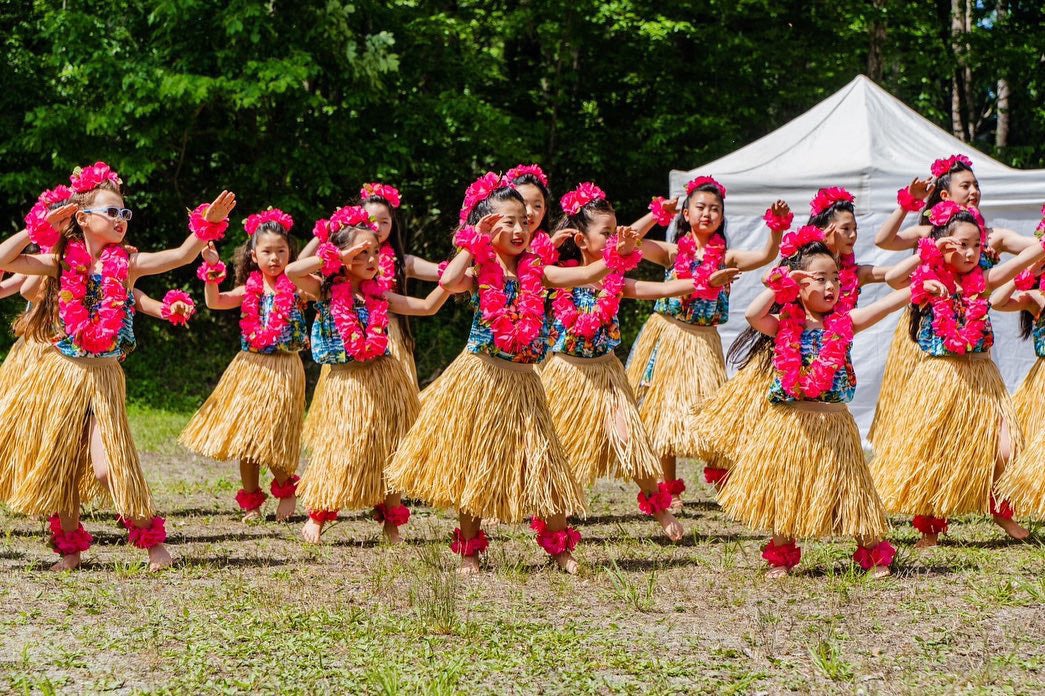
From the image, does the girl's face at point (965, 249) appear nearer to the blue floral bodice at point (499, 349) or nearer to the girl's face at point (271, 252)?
the blue floral bodice at point (499, 349)

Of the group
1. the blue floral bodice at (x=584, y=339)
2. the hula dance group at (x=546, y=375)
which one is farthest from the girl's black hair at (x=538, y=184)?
the blue floral bodice at (x=584, y=339)

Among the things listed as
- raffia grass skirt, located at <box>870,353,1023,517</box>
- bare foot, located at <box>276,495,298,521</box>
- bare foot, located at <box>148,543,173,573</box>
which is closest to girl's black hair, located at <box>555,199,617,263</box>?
raffia grass skirt, located at <box>870,353,1023,517</box>

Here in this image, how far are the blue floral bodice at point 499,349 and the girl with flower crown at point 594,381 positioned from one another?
0.60 m

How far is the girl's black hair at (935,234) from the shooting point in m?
5.12

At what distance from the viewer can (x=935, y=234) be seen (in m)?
5.17

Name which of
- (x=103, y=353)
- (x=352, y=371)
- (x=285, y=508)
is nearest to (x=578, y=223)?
(x=352, y=371)

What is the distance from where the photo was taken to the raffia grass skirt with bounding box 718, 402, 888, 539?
4426 mm

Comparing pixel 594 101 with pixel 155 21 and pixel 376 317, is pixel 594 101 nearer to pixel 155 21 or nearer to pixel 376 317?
pixel 155 21

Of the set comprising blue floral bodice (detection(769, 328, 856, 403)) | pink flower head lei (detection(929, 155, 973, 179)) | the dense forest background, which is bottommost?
blue floral bodice (detection(769, 328, 856, 403))

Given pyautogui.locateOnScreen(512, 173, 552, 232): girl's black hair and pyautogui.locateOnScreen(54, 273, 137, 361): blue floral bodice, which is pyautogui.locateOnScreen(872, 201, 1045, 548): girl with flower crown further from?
pyautogui.locateOnScreen(54, 273, 137, 361): blue floral bodice

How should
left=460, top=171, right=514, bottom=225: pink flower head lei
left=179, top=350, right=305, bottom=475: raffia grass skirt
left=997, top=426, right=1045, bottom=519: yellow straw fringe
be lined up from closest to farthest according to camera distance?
1. left=460, top=171, right=514, bottom=225: pink flower head lei
2. left=997, top=426, right=1045, bottom=519: yellow straw fringe
3. left=179, top=350, right=305, bottom=475: raffia grass skirt

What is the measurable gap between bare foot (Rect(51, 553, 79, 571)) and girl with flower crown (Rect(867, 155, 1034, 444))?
3.43 m

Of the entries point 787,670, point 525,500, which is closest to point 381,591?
point 525,500

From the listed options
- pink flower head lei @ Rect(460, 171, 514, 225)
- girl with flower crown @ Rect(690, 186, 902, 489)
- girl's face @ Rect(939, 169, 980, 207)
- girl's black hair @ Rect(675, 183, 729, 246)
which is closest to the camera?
pink flower head lei @ Rect(460, 171, 514, 225)
